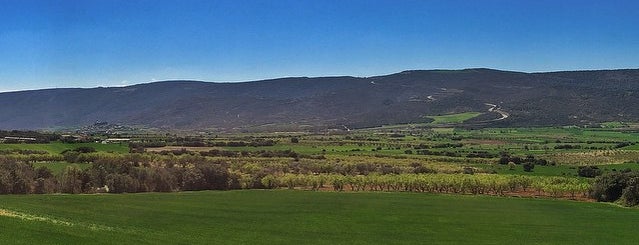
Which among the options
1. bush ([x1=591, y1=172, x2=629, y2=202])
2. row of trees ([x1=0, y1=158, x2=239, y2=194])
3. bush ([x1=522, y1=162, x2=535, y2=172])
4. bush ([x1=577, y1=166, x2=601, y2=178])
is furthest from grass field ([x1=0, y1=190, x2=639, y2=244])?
bush ([x1=522, y1=162, x2=535, y2=172])

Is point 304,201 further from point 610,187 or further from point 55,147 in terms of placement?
point 55,147

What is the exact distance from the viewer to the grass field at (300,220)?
4181 centimetres

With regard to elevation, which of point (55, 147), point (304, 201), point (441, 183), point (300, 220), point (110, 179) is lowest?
point (441, 183)

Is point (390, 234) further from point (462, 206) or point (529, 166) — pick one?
point (529, 166)

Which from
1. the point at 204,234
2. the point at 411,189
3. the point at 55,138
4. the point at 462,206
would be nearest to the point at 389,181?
the point at 411,189

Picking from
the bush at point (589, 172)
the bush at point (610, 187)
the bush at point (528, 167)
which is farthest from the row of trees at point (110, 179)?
the bush at point (589, 172)

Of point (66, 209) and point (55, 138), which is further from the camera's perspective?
point (55, 138)

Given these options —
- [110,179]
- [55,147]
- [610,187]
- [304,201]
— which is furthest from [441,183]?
[55,147]

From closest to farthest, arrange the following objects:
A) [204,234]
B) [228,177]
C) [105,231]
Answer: [105,231] < [204,234] < [228,177]

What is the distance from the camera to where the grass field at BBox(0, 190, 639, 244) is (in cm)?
4181

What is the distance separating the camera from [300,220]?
56.5 m

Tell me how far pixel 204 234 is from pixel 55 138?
11556 cm

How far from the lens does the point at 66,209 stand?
5144 centimetres

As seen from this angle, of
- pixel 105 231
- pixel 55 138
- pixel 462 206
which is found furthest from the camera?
pixel 55 138
